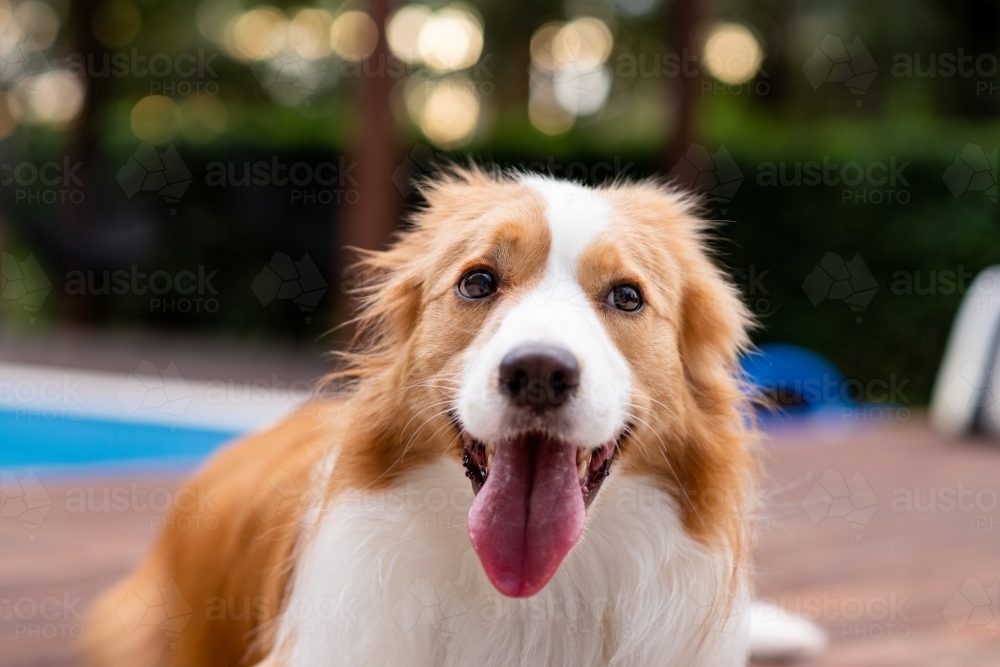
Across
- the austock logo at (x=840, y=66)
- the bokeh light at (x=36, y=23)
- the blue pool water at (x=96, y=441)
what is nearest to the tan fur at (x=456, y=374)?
the blue pool water at (x=96, y=441)

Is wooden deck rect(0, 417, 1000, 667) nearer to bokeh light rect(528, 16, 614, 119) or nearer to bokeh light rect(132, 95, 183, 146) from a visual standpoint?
bokeh light rect(132, 95, 183, 146)

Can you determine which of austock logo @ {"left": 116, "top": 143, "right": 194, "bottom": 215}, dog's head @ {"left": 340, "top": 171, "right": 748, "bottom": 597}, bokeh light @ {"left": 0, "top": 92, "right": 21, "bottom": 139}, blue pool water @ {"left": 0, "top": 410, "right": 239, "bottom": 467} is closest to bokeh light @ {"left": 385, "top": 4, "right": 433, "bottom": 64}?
austock logo @ {"left": 116, "top": 143, "right": 194, "bottom": 215}

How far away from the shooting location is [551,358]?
178 cm

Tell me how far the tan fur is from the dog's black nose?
0.85 ft

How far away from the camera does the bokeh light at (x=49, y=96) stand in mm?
15570

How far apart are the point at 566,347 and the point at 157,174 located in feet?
35.9

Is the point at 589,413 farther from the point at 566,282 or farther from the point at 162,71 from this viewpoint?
the point at 162,71

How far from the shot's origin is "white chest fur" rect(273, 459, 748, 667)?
6.75 feet

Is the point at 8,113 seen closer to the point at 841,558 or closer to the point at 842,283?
the point at 842,283

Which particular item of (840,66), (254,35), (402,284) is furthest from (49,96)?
(402,284)

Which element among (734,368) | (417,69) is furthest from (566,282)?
(417,69)

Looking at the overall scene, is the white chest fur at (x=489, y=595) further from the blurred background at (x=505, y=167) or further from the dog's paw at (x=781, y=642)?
the dog's paw at (x=781, y=642)

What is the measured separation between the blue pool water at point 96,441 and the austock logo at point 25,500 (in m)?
1.53

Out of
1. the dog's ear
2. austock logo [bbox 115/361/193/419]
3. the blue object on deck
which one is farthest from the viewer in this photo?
the blue object on deck
